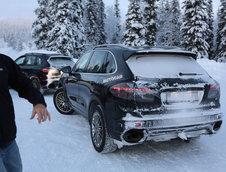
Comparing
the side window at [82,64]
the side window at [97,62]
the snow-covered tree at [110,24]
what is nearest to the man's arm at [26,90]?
the side window at [97,62]

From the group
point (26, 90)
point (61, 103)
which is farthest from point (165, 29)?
point (26, 90)

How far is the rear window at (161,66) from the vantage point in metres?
3.31

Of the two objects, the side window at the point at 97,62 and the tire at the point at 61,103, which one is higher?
the side window at the point at 97,62

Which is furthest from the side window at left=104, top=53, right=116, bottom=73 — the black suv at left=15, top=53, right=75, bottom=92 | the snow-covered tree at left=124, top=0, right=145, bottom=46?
the snow-covered tree at left=124, top=0, right=145, bottom=46

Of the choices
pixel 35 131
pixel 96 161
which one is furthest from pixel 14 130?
pixel 35 131

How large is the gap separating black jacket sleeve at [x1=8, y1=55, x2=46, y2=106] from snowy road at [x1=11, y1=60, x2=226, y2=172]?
1.70 m

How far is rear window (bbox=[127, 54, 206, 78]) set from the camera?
3.31 m

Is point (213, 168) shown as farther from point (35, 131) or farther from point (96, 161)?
→ point (35, 131)

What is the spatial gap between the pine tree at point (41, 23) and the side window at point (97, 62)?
3004 cm

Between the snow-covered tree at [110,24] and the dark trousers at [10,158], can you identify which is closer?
the dark trousers at [10,158]

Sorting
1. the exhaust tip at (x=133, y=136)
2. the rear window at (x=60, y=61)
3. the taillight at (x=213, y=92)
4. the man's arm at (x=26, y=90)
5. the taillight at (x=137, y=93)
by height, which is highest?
the man's arm at (x=26, y=90)

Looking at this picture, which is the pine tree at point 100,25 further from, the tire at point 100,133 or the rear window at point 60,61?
the tire at point 100,133

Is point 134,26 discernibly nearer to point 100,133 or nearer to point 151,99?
point 100,133

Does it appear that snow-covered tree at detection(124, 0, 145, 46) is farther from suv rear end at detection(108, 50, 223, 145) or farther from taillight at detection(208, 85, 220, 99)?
suv rear end at detection(108, 50, 223, 145)
